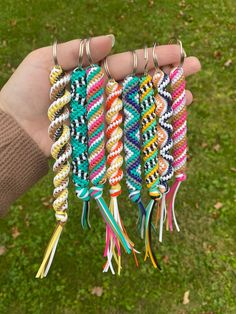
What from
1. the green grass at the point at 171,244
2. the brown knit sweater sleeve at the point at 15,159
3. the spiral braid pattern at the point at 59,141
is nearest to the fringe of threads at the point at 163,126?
the spiral braid pattern at the point at 59,141

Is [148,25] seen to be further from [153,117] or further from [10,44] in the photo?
[153,117]

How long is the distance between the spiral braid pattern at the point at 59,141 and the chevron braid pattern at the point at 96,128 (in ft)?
0.26

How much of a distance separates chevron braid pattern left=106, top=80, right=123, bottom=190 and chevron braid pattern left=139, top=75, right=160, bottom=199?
0.09 meters

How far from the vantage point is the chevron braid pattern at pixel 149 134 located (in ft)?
4.86

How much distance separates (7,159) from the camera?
1505 millimetres

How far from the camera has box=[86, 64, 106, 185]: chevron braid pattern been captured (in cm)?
144

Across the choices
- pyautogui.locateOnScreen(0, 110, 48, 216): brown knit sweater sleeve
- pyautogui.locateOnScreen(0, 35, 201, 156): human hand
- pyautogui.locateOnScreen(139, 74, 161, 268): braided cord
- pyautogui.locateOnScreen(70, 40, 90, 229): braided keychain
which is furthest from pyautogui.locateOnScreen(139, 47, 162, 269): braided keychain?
pyautogui.locateOnScreen(0, 110, 48, 216): brown knit sweater sleeve

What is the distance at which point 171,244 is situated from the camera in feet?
7.44

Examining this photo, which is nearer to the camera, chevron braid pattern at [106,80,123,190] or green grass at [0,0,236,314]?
chevron braid pattern at [106,80,123,190]

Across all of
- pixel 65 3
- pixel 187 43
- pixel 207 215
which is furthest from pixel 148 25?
pixel 207 215

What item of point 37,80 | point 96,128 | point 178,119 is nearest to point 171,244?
point 178,119

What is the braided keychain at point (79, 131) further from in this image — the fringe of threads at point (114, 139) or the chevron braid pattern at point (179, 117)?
the chevron braid pattern at point (179, 117)

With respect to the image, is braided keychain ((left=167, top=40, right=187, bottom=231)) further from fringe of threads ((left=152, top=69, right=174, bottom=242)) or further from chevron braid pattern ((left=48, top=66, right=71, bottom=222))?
chevron braid pattern ((left=48, top=66, right=71, bottom=222))

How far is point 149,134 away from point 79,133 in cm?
26
